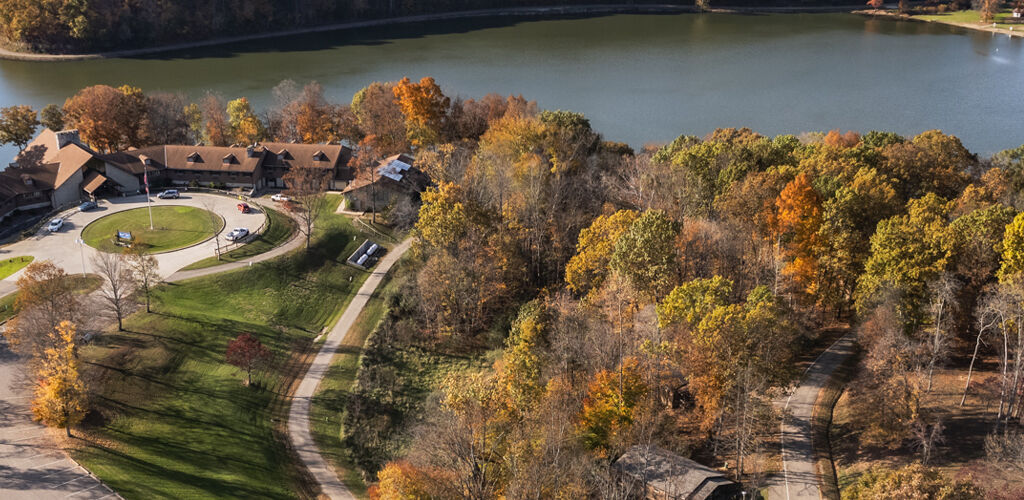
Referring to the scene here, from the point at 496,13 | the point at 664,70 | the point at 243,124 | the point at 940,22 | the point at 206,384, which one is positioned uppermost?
the point at 940,22

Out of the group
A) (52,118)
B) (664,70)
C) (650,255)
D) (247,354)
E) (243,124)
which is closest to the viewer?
(650,255)

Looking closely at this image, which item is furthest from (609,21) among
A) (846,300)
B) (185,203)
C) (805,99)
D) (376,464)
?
(376,464)

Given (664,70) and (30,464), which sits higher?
(664,70)

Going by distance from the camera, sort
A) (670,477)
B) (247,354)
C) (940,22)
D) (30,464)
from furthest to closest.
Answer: (940,22) → (247,354) → (30,464) → (670,477)

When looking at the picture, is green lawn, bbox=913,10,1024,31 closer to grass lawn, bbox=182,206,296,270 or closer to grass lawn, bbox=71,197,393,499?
grass lawn, bbox=182,206,296,270

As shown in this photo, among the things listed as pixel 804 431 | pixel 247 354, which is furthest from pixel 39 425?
pixel 804 431

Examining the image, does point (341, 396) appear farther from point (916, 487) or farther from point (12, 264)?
point (916, 487)

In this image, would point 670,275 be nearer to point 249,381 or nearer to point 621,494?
point 621,494
